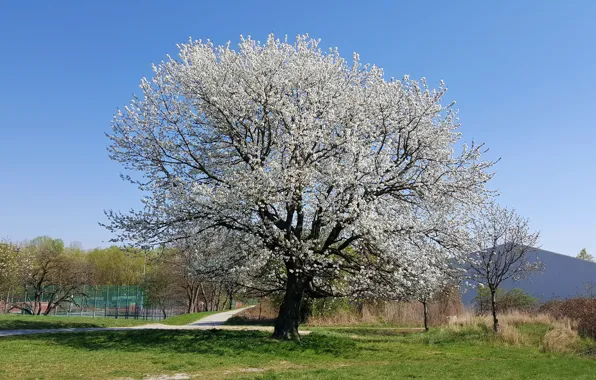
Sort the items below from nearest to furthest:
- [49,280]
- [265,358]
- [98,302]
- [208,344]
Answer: [265,358]
[208,344]
[49,280]
[98,302]

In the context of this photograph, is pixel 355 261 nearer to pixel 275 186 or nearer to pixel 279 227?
pixel 279 227

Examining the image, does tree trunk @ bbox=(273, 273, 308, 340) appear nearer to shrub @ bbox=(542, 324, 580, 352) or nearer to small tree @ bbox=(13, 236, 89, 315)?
shrub @ bbox=(542, 324, 580, 352)

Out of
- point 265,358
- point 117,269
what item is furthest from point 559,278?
point 117,269

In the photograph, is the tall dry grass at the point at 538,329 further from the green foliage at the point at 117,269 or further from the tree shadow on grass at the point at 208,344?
the green foliage at the point at 117,269

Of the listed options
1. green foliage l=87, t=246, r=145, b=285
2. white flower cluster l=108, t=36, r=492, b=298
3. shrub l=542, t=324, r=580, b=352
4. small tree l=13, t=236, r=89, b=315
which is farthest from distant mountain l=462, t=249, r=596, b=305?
green foliage l=87, t=246, r=145, b=285

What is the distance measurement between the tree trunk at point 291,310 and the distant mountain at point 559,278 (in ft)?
66.9

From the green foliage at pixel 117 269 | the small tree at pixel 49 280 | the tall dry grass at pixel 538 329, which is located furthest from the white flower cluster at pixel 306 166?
the green foliage at pixel 117 269

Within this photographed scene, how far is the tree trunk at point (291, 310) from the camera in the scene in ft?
53.7

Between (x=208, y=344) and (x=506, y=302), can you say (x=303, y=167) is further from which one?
(x=506, y=302)

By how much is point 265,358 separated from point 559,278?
2918cm

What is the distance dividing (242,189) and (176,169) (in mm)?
3213

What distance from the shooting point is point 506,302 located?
91.4 feet

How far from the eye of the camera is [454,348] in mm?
16359

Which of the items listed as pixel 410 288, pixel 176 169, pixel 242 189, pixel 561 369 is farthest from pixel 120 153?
pixel 561 369
